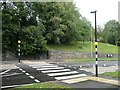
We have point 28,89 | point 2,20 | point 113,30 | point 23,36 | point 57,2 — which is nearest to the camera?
point 28,89

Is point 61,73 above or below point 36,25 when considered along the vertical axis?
below

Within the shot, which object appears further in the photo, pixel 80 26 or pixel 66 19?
pixel 80 26

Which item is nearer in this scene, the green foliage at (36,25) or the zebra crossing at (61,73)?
the zebra crossing at (61,73)

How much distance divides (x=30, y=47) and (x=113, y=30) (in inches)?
1716

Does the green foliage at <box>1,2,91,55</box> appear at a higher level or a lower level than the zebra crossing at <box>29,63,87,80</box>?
higher

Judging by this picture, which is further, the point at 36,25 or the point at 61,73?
the point at 36,25

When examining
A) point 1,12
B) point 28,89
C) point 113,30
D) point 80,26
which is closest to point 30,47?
point 1,12

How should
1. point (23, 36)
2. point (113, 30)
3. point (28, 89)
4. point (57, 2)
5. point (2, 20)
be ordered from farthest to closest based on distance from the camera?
point (113, 30) → point (57, 2) → point (23, 36) → point (2, 20) → point (28, 89)

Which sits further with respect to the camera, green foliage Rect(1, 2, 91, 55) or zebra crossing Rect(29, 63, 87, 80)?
green foliage Rect(1, 2, 91, 55)

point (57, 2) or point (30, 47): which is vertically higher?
point (57, 2)

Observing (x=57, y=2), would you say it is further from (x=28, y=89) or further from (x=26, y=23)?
(x=28, y=89)

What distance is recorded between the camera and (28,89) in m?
10.4

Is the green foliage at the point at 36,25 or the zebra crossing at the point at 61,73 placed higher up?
the green foliage at the point at 36,25

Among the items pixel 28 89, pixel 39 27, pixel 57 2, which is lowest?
pixel 28 89
